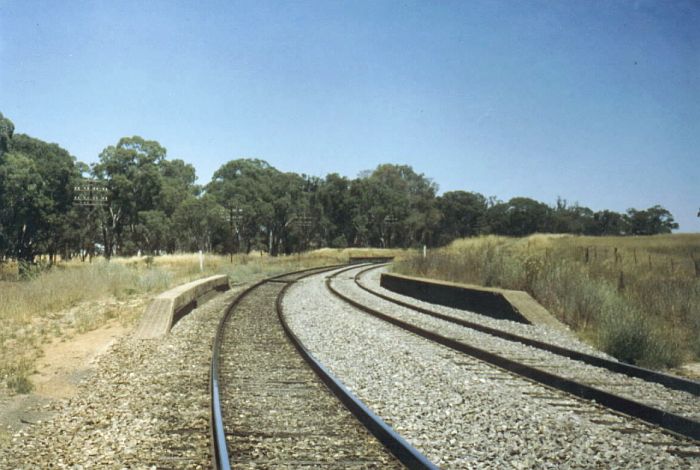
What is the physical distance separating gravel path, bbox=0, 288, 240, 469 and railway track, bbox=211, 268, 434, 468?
0.78ft

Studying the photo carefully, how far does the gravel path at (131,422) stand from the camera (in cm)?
504

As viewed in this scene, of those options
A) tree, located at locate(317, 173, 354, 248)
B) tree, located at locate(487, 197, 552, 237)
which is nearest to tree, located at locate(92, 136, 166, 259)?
tree, located at locate(317, 173, 354, 248)

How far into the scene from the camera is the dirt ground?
263 inches

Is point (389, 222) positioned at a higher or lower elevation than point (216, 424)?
higher

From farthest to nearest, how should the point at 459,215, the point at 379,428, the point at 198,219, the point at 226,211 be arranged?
the point at 459,215
the point at 226,211
the point at 198,219
the point at 379,428

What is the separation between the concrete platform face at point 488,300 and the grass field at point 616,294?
592 millimetres

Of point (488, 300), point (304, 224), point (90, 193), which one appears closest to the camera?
point (488, 300)

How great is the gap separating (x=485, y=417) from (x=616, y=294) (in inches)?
350

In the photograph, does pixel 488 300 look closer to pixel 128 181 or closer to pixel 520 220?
pixel 128 181

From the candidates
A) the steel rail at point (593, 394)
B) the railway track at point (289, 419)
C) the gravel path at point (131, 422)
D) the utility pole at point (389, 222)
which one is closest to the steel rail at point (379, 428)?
the railway track at point (289, 419)

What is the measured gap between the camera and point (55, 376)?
29.5ft

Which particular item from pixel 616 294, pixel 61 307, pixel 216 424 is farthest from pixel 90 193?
pixel 216 424

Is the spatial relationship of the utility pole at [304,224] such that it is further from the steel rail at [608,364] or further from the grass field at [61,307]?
the steel rail at [608,364]

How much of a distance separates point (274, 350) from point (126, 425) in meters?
4.36
